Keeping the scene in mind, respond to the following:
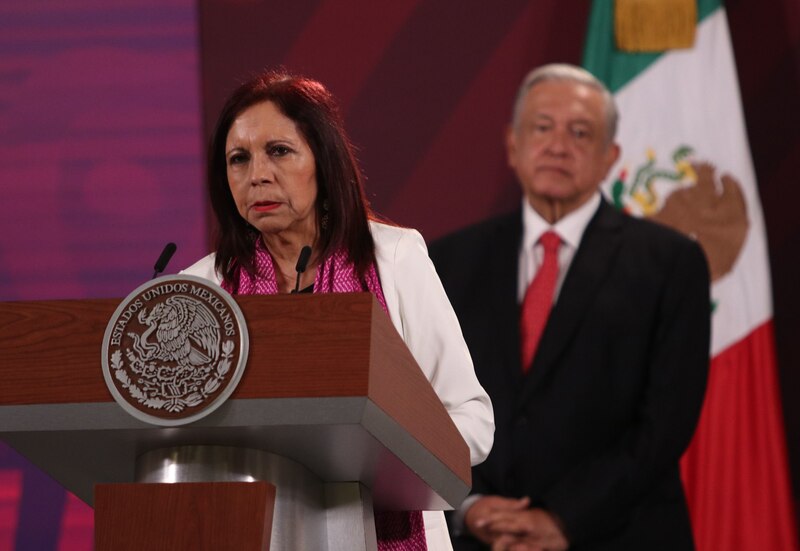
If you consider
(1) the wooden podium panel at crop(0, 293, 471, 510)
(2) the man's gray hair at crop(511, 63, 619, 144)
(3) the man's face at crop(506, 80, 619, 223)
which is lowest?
(1) the wooden podium panel at crop(0, 293, 471, 510)

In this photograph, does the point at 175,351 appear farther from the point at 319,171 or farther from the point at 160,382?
the point at 319,171

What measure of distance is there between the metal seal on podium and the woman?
581 mm

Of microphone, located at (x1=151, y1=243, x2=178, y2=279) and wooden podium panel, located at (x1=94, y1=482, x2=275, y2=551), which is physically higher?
microphone, located at (x1=151, y1=243, x2=178, y2=279)

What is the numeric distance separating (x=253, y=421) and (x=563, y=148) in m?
2.68

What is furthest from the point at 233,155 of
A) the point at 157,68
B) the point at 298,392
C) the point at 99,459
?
the point at 157,68

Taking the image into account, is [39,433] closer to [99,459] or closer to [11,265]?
[99,459]

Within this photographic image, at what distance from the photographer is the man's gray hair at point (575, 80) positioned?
394cm

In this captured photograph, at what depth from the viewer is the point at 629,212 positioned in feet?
12.8

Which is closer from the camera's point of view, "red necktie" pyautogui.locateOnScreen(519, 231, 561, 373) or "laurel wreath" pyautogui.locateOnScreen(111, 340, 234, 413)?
"laurel wreath" pyautogui.locateOnScreen(111, 340, 234, 413)

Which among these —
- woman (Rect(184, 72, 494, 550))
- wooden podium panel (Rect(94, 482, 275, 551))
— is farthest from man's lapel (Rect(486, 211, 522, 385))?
wooden podium panel (Rect(94, 482, 275, 551))

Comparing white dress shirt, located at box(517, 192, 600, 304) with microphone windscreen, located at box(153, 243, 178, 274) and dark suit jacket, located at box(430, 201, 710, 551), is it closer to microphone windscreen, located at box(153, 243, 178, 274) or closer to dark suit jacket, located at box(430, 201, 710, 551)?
dark suit jacket, located at box(430, 201, 710, 551)

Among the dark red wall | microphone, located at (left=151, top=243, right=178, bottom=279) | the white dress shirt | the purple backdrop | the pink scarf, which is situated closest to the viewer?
microphone, located at (left=151, top=243, right=178, bottom=279)

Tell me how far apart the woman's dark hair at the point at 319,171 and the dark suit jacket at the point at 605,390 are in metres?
1.60

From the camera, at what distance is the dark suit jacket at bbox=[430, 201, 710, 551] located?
351 centimetres
